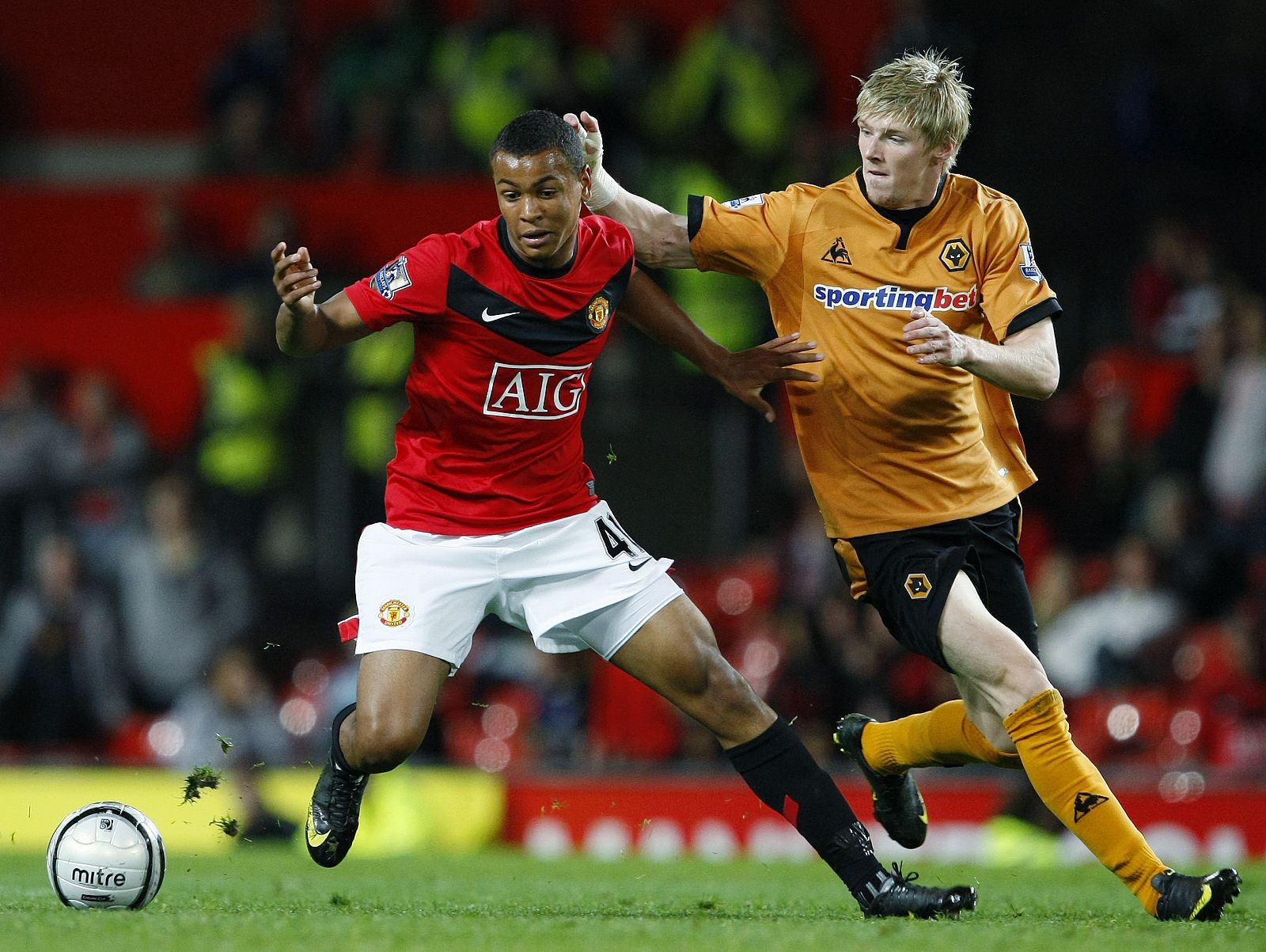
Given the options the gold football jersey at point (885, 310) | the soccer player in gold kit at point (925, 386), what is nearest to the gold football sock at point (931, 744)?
the soccer player in gold kit at point (925, 386)

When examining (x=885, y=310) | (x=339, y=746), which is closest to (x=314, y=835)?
(x=339, y=746)

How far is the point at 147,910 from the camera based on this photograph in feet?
18.7

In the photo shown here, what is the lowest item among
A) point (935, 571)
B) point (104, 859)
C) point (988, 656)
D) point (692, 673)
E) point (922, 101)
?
point (104, 859)

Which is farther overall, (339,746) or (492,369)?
(339,746)

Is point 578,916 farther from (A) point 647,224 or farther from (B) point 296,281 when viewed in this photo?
(A) point 647,224

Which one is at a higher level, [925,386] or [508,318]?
[508,318]

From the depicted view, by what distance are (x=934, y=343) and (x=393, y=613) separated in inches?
70.8

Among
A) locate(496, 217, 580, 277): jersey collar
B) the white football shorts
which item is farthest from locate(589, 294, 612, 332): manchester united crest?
the white football shorts

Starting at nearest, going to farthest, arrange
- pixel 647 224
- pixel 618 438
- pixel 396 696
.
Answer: pixel 396 696
pixel 647 224
pixel 618 438

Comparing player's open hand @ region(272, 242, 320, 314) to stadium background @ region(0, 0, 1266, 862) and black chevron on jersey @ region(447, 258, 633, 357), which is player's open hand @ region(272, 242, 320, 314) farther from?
stadium background @ region(0, 0, 1266, 862)

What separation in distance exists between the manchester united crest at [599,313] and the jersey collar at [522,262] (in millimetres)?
133

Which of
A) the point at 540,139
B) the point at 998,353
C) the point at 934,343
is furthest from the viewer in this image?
the point at 540,139

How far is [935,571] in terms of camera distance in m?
5.88

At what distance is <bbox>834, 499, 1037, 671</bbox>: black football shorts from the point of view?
231 inches
